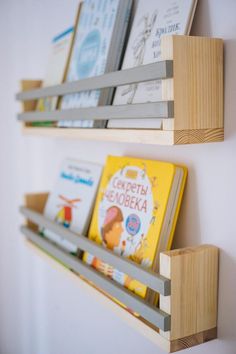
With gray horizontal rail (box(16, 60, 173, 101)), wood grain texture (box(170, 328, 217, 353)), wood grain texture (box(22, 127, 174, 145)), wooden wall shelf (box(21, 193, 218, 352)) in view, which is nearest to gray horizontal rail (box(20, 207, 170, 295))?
wooden wall shelf (box(21, 193, 218, 352))

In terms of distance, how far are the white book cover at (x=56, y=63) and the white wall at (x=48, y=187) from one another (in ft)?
A: 0.22

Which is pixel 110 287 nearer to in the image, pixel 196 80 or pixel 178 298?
pixel 178 298

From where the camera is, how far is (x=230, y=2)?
2.31 ft

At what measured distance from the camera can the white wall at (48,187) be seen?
751mm

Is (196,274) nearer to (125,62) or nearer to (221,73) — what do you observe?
(221,73)

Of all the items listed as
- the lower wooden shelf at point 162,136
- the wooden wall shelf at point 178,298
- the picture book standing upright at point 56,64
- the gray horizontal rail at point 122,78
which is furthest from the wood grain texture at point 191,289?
the picture book standing upright at point 56,64

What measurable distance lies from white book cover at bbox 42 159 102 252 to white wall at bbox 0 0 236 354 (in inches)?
1.9

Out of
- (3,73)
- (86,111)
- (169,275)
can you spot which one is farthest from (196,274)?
(3,73)

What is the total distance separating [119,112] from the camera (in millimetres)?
785

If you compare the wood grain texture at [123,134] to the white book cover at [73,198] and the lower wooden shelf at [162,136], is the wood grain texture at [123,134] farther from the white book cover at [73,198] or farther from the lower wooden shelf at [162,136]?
the white book cover at [73,198]

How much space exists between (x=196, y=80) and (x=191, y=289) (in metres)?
0.37

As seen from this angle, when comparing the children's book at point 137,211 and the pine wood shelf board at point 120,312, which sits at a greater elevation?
the children's book at point 137,211

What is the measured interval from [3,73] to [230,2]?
4.07ft

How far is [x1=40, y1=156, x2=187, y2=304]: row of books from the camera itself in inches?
Result: 32.6
